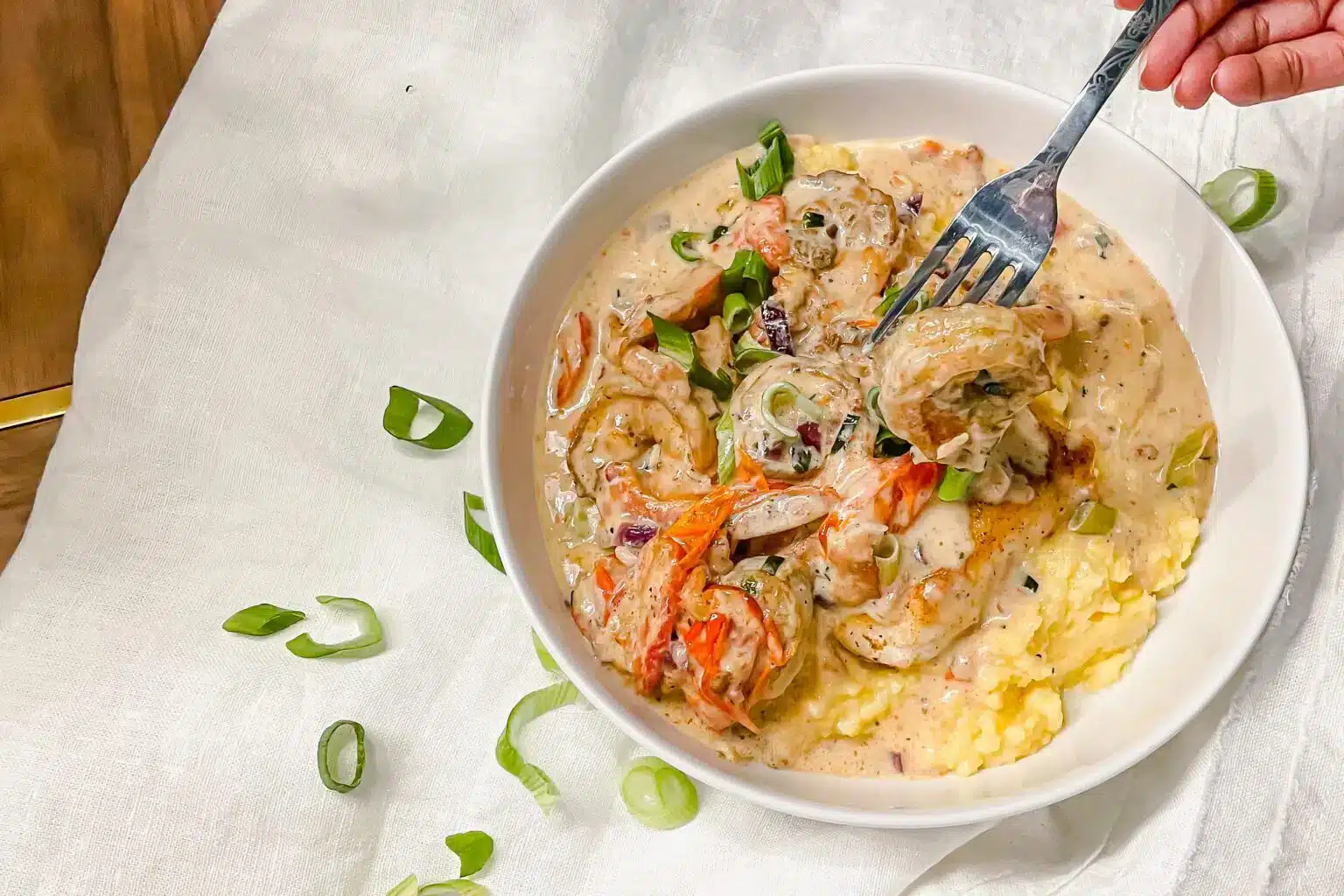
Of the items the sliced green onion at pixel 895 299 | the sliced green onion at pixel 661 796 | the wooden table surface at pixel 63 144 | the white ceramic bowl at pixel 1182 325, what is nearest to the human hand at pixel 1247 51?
the white ceramic bowl at pixel 1182 325

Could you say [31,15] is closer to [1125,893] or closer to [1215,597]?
[1215,597]

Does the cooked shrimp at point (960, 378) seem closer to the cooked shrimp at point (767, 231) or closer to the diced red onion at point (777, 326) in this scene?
the diced red onion at point (777, 326)

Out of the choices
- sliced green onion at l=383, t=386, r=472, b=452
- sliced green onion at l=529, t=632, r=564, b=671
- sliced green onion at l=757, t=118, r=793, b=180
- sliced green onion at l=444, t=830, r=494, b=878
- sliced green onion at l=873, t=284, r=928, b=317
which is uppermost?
sliced green onion at l=757, t=118, r=793, b=180

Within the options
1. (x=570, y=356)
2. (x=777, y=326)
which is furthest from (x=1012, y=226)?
(x=570, y=356)

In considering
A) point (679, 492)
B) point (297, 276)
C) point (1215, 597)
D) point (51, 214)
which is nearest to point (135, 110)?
point (51, 214)

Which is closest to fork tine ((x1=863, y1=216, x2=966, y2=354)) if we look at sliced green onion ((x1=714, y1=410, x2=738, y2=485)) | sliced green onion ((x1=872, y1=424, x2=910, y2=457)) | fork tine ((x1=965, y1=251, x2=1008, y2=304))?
fork tine ((x1=965, y1=251, x2=1008, y2=304))

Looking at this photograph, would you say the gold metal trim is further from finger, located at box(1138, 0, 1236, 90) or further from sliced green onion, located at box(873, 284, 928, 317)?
finger, located at box(1138, 0, 1236, 90)

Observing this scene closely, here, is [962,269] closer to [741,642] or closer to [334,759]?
[741,642]

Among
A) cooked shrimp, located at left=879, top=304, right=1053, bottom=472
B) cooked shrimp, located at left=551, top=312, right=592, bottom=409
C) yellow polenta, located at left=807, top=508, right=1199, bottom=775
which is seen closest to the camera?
cooked shrimp, located at left=879, top=304, right=1053, bottom=472
